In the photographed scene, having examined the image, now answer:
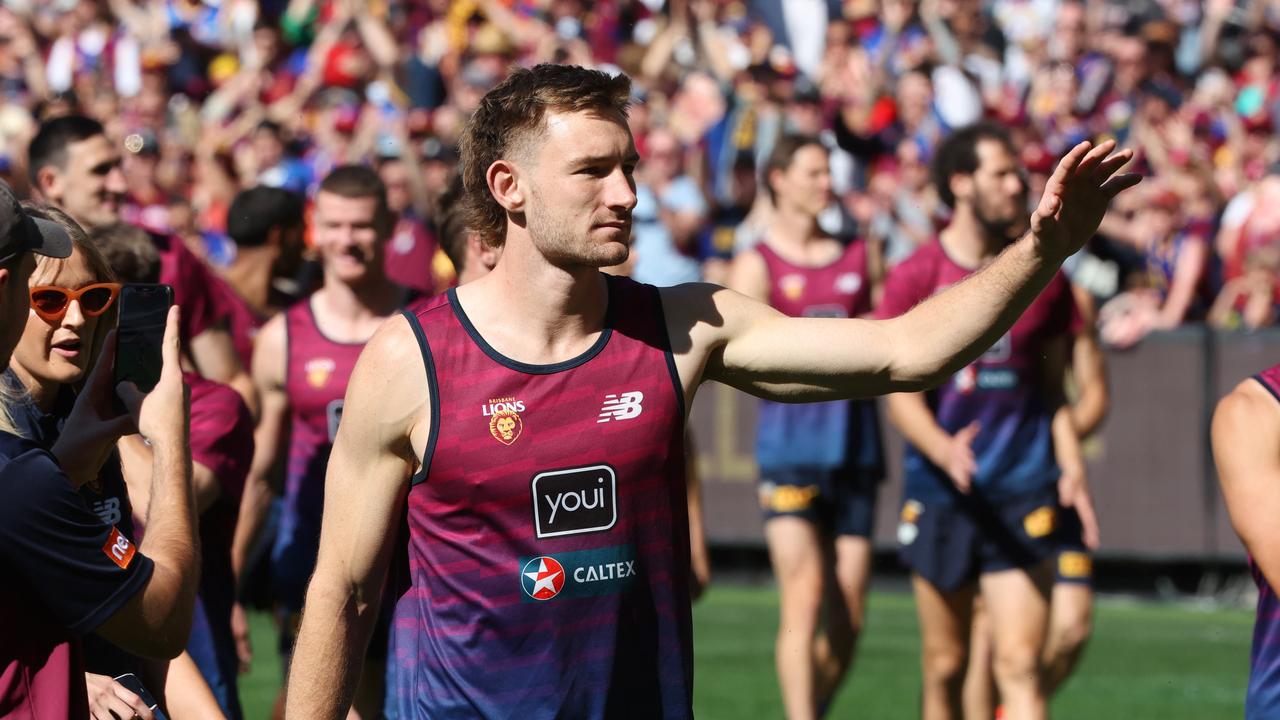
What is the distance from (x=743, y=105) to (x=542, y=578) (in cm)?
1367

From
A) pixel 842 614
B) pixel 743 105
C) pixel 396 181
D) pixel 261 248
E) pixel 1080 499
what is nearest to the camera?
pixel 1080 499

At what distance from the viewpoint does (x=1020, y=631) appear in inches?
324

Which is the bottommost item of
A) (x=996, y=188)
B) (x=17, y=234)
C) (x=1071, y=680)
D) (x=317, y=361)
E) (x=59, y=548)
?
(x=1071, y=680)

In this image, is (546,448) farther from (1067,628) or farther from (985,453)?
(1067,628)

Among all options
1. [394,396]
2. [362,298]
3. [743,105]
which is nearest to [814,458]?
[362,298]

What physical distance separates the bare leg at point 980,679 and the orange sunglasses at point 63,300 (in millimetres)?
5497

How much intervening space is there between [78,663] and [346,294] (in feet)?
14.0

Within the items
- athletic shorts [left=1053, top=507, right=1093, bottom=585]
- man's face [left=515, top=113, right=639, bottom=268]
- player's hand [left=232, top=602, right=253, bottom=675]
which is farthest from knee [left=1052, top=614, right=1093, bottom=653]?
man's face [left=515, top=113, right=639, bottom=268]

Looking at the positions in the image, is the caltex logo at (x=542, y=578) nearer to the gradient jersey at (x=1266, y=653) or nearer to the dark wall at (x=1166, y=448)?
the gradient jersey at (x=1266, y=653)

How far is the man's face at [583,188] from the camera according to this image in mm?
4430

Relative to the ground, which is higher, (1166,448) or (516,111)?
(516,111)

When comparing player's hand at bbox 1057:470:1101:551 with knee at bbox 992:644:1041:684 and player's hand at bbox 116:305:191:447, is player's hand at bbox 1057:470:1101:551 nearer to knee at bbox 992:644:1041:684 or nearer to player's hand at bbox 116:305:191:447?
knee at bbox 992:644:1041:684

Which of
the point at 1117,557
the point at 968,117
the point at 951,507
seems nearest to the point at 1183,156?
the point at 968,117

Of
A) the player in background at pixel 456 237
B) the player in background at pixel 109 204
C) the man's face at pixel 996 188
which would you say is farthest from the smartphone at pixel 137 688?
the man's face at pixel 996 188
